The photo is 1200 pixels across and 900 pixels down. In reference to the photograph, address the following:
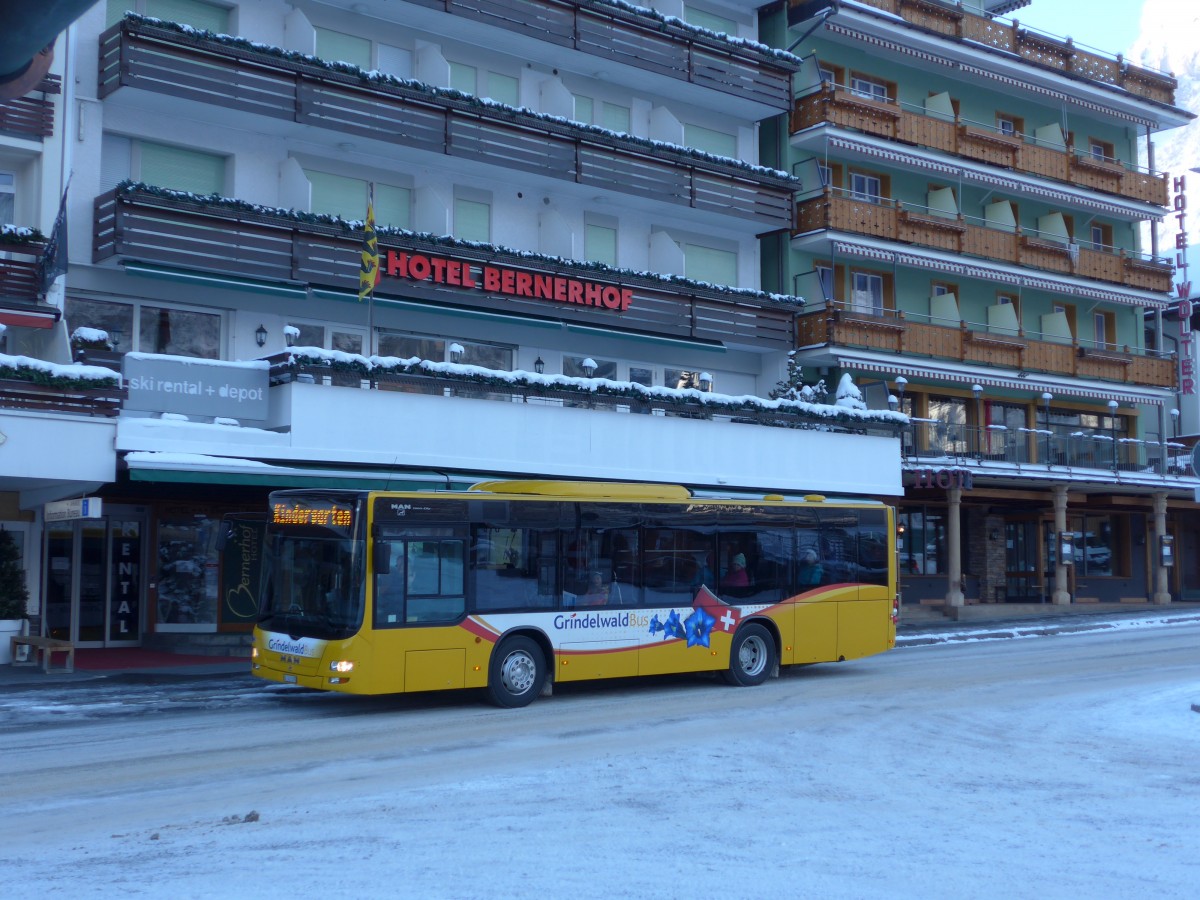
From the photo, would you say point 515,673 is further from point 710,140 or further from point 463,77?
point 710,140

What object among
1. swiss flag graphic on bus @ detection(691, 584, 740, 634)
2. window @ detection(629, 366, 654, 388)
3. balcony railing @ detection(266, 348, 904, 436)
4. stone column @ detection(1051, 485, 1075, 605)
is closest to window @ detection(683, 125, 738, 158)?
window @ detection(629, 366, 654, 388)

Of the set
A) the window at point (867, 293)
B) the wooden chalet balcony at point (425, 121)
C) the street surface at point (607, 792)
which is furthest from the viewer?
the window at point (867, 293)

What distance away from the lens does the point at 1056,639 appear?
93.8ft

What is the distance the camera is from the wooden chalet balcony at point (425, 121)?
2286 centimetres

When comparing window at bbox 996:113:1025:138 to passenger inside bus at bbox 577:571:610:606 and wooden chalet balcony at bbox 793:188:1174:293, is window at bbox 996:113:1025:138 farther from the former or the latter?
passenger inside bus at bbox 577:571:610:606

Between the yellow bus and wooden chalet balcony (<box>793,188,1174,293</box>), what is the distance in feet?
50.9

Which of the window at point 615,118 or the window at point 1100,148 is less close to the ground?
the window at point 1100,148

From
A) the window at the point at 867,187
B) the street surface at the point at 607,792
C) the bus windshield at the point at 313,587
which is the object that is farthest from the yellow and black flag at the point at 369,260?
the window at the point at 867,187

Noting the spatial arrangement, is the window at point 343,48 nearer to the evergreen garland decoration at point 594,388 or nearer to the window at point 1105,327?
the evergreen garland decoration at point 594,388

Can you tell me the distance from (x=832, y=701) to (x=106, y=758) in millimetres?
9104

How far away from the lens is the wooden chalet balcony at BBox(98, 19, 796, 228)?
22.9 meters

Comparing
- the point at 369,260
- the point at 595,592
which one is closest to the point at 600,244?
the point at 369,260

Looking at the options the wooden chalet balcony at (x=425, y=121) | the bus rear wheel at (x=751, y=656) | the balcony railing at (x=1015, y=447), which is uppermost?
the wooden chalet balcony at (x=425, y=121)

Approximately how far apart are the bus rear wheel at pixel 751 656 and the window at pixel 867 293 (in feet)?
60.3
